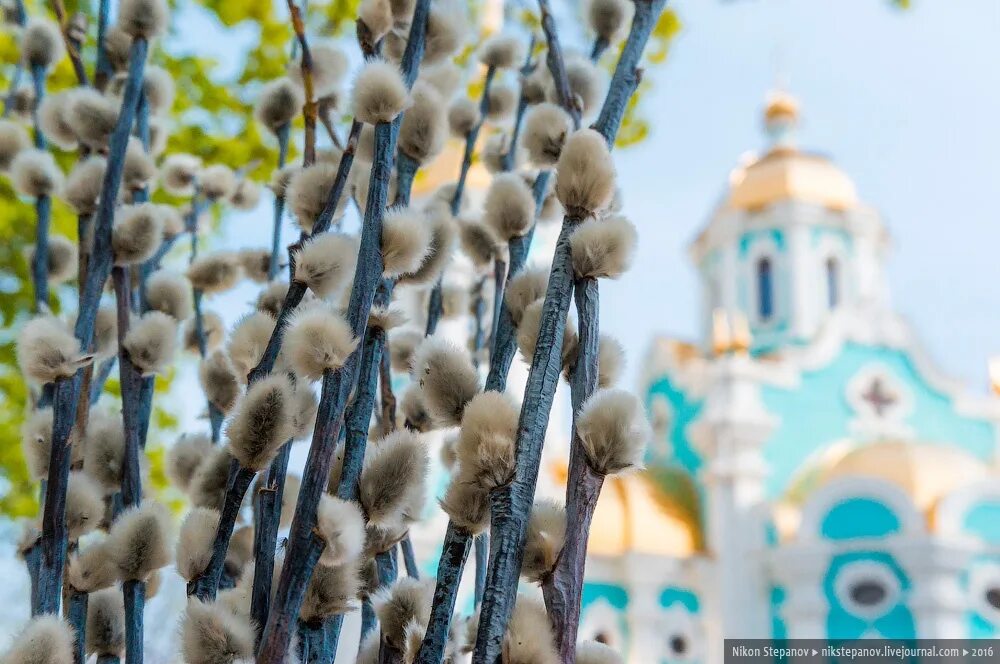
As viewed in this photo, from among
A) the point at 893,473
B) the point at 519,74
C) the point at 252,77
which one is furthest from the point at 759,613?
the point at 519,74

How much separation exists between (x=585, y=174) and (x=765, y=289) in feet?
44.8

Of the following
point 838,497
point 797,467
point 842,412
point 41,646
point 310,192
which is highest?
point 842,412

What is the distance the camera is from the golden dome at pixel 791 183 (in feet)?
45.5

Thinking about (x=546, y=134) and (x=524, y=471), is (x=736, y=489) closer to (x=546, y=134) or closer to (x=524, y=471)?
(x=546, y=134)

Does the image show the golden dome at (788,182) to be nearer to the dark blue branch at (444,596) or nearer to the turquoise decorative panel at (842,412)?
the turquoise decorative panel at (842,412)

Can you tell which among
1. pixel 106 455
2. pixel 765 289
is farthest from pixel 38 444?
pixel 765 289

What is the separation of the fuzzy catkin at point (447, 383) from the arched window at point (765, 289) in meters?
13.6

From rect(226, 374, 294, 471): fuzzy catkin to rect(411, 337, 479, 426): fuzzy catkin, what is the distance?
3.6 inches

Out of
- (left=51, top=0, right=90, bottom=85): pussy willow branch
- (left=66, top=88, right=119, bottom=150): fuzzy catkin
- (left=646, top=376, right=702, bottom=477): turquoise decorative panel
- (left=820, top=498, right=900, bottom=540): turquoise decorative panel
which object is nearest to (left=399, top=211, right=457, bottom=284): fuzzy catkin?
(left=66, top=88, right=119, bottom=150): fuzzy catkin

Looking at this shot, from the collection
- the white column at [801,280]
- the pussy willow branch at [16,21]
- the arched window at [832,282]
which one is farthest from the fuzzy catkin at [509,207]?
the arched window at [832,282]

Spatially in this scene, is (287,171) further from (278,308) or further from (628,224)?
(628,224)

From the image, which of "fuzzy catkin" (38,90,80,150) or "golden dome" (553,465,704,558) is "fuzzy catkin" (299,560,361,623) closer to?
"fuzzy catkin" (38,90,80,150)

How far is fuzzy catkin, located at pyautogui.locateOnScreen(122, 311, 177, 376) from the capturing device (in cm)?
82

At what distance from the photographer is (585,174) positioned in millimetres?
651
